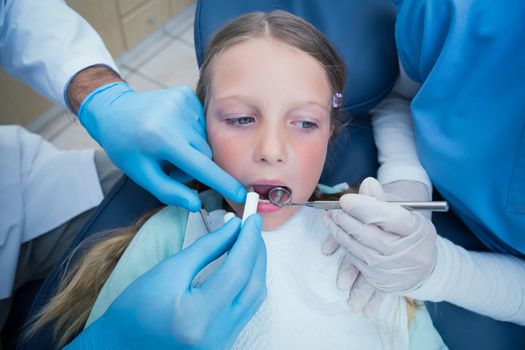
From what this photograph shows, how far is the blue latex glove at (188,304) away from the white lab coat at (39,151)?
1.62ft

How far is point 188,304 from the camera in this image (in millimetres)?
616

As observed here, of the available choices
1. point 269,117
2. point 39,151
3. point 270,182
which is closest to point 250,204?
point 270,182

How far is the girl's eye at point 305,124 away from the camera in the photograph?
81 centimetres

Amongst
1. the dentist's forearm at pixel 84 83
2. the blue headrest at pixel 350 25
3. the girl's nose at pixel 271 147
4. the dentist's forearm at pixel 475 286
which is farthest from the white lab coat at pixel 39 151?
the dentist's forearm at pixel 475 286

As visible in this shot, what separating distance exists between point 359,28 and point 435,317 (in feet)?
2.46

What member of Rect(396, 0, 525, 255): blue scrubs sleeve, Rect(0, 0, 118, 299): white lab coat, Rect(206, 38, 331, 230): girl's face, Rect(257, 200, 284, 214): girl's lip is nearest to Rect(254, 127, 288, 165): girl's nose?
Rect(206, 38, 331, 230): girl's face

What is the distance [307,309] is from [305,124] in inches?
15.1

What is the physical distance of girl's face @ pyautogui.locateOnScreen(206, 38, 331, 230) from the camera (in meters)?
0.76

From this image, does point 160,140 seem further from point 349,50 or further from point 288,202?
point 349,50

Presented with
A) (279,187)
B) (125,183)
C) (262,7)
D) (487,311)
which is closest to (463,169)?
(487,311)

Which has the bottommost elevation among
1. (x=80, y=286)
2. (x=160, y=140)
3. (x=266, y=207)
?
(x=80, y=286)

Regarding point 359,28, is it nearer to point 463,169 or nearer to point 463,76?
point 463,76

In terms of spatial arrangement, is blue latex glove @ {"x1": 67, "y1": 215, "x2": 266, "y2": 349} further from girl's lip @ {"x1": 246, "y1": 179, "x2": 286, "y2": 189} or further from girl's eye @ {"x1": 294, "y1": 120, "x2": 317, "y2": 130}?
girl's eye @ {"x1": 294, "y1": 120, "x2": 317, "y2": 130}

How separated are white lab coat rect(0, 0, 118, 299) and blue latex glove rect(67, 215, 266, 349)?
1.62 feet
